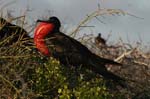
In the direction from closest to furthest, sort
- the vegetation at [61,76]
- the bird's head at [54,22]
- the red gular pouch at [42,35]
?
the vegetation at [61,76] < the red gular pouch at [42,35] < the bird's head at [54,22]

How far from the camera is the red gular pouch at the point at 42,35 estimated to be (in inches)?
294

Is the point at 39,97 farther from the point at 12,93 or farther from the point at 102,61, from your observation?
the point at 102,61

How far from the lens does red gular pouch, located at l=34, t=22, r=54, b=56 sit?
7479mm

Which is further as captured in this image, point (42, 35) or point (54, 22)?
point (54, 22)

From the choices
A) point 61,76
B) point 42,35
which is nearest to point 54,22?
point 42,35

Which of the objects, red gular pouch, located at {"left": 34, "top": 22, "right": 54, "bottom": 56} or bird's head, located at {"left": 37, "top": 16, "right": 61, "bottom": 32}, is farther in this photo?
bird's head, located at {"left": 37, "top": 16, "right": 61, "bottom": 32}

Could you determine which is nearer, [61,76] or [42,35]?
[61,76]

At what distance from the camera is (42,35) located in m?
7.75

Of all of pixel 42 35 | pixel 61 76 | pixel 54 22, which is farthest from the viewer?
pixel 54 22

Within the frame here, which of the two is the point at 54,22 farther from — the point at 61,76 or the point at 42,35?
the point at 61,76

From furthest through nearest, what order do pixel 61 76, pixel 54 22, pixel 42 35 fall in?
pixel 54 22 < pixel 42 35 < pixel 61 76

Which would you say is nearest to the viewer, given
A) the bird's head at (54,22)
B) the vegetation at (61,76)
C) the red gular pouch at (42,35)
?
the vegetation at (61,76)

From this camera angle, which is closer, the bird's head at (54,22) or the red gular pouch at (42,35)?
the red gular pouch at (42,35)

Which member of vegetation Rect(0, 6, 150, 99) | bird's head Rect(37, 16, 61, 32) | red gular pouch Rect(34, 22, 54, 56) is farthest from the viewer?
bird's head Rect(37, 16, 61, 32)
